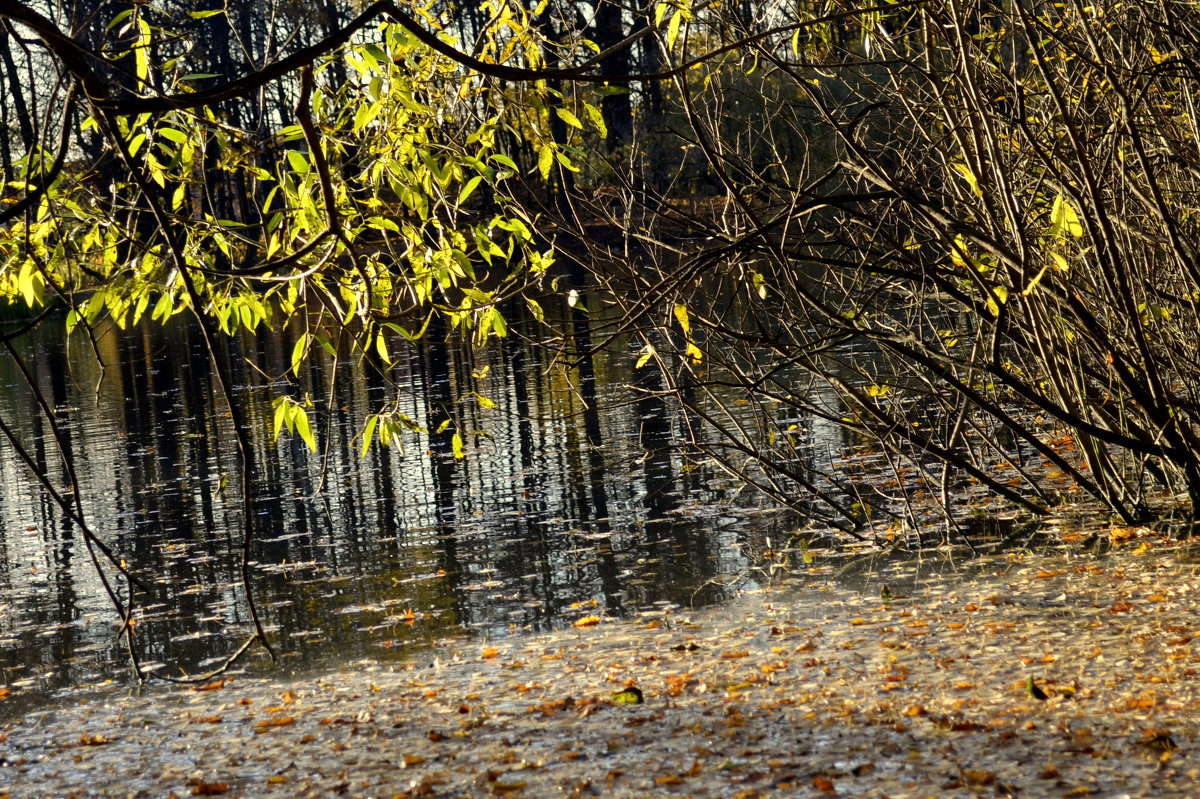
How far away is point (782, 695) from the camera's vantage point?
15.8 ft

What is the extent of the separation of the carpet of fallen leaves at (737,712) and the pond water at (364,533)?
64 centimetres

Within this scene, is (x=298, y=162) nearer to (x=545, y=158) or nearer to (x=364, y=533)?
(x=545, y=158)

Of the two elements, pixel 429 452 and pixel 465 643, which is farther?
pixel 429 452

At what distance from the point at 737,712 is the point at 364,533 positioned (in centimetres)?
477

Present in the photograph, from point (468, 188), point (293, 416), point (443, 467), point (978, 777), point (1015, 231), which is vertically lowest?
point (978, 777)

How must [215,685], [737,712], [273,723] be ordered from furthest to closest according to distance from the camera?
[215,685] → [273,723] → [737,712]

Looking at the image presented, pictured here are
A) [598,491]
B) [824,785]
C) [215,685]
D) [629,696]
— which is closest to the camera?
[824,785]

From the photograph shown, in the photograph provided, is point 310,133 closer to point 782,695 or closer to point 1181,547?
point 782,695

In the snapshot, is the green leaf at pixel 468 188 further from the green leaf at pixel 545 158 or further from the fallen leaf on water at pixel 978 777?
the fallen leaf on water at pixel 978 777

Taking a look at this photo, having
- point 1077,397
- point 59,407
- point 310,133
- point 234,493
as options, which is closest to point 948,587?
point 1077,397

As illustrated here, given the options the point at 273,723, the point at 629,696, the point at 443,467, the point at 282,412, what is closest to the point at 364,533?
the point at 443,467

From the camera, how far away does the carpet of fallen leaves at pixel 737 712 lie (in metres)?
3.97

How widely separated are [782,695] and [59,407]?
15954 mm

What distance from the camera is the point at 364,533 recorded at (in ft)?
29.3
